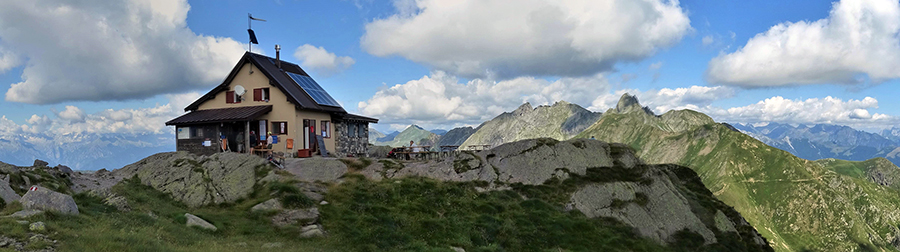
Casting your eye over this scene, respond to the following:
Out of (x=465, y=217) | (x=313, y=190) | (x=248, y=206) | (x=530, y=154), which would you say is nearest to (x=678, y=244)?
(x=530, y=154)

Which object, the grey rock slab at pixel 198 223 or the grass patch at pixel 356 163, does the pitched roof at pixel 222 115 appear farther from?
the grey rock slab at pixel 198 223

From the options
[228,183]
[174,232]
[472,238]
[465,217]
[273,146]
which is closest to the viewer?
[174,232]

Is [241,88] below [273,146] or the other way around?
the other way around

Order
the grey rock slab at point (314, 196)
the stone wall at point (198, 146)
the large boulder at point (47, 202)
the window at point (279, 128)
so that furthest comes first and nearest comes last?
the window at point (279, 128)
the stone wall at point (198, 146)
the grey rock slab at point (314, 196)
the large boulder at point (47, 202)

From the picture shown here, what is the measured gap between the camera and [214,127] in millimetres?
48375

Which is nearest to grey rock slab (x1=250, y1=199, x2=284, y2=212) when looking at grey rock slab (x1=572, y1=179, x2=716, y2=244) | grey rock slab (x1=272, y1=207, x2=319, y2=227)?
grey rock slab (x1=272, y1=207, x2=319, y2=227)

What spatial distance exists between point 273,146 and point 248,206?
2035 cm

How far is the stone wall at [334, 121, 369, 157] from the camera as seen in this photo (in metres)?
55.0

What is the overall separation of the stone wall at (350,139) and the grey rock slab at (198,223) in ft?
98.7

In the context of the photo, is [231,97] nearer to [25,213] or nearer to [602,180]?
[25,213]

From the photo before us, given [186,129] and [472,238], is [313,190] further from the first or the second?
[186,129]

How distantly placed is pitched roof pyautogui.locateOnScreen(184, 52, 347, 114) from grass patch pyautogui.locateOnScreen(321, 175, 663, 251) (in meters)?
17.3

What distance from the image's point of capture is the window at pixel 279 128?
48.8 m

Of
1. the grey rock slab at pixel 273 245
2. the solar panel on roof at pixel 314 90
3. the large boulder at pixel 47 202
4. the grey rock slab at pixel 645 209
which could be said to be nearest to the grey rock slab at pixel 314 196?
the grey rock slab at pixel 273 245
